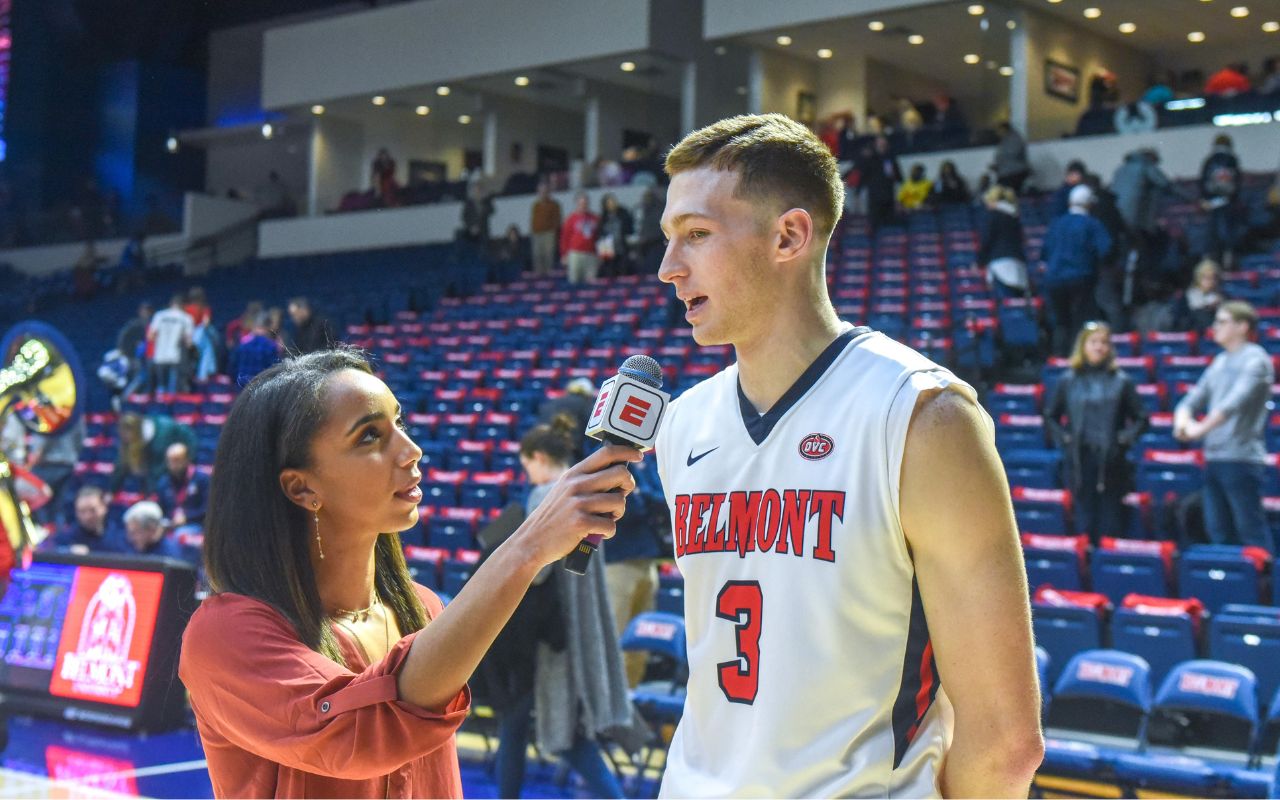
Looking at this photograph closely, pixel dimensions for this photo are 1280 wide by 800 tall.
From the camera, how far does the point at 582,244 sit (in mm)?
16438

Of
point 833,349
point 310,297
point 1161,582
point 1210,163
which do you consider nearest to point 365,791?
point 833,349

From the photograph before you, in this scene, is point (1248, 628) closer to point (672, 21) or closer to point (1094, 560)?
point (1094, 560)

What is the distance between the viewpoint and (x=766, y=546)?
1.76 metres

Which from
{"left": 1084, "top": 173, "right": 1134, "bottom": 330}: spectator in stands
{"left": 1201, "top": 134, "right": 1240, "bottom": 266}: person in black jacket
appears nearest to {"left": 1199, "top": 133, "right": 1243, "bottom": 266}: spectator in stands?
{"left": 1201, "top": 134, "right": 1240, "bottom": 266}: person in black jacket

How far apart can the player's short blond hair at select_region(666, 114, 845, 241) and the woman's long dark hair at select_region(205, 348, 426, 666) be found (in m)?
0.64

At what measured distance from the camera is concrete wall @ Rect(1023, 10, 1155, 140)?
18.0m

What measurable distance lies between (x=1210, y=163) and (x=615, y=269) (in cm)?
705

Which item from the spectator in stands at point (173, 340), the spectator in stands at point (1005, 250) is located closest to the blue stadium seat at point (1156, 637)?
the spectator in stands at point (1005, 250)

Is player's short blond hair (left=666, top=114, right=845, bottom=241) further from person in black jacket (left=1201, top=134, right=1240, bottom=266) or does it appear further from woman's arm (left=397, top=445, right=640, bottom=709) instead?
person in black jacket (left=1201, top=134, right=1240, bottom=266)

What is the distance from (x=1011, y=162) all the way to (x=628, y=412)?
561 inches

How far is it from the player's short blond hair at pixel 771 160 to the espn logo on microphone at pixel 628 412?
317 mm

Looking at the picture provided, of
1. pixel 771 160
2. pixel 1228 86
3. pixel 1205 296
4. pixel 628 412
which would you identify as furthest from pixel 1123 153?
pixel 628 412

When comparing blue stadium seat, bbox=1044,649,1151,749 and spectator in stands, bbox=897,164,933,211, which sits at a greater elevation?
spectator in stands, bbox=897,164,933,211

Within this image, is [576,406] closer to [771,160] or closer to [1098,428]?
[1098,428]
